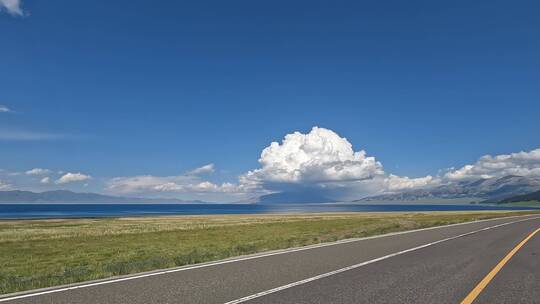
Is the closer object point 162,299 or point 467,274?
point 162,299

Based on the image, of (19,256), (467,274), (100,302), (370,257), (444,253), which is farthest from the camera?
(19,256)

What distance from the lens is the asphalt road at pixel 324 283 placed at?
30.1ft

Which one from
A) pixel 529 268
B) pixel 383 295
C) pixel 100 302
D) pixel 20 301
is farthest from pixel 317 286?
pixel 529 268

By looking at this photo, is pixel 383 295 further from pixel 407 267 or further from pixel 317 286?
pixel 407 267

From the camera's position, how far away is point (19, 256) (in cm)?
2491

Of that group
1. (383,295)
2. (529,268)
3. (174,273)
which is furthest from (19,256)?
(529,268)

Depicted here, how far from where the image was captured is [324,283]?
10914 millimetres

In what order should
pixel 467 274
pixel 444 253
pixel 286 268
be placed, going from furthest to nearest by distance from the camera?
pixel 444 253
pixel 286 268
pixel 467 274

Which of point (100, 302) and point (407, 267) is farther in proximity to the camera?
point (407, 267)

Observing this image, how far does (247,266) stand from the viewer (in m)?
13.9

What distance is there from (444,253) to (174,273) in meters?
10.9

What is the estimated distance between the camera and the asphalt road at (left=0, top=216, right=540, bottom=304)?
9.18m

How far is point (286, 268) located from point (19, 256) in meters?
18.5

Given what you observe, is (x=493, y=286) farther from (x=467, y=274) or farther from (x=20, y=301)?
(x=20, y=301)
